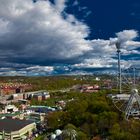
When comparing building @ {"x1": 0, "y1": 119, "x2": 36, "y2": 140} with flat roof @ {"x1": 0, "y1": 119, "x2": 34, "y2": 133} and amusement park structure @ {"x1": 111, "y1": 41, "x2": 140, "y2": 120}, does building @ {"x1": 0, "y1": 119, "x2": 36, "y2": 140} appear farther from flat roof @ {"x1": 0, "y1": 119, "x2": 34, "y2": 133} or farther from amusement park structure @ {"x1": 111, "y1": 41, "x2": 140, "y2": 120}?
amusement park structure @ {"x1": 111, "y1": 41, "x2": 140, "y2": 120}

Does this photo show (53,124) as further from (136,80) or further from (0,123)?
(136,80)

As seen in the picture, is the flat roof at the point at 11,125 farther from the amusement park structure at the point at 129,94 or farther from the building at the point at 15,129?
the amusement park structure at the point at 129,94

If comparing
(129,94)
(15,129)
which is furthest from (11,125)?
(129,94)

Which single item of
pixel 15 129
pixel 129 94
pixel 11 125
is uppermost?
pixel 129 94

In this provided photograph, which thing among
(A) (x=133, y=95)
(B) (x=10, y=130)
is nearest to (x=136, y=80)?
(A) (x=133, y=95)

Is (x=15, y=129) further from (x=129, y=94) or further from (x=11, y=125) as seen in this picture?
(x=129, y=94)

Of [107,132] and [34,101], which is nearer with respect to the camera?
[107,132]

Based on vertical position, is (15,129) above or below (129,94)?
below

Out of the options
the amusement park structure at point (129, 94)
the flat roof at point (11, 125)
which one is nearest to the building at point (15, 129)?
the flat roof at point (11, 125)
